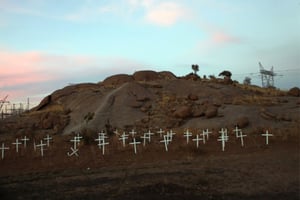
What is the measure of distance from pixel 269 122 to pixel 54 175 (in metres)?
13.8

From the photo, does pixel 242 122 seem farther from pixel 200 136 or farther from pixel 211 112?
pixel 200 136

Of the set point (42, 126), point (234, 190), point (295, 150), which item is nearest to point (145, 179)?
point (234, 190)

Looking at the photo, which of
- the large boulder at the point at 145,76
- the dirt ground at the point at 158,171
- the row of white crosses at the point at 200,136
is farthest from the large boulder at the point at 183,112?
the large boulder at the point at 145,76

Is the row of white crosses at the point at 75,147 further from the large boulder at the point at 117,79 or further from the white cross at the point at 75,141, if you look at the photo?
the large boulder at the point at 117,79

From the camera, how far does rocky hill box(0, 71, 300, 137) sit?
25.0 meters

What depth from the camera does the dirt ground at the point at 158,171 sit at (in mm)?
10828

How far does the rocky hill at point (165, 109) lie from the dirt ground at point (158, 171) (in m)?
2.47

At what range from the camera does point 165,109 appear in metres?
27.3

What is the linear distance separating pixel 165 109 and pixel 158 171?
1288 cm

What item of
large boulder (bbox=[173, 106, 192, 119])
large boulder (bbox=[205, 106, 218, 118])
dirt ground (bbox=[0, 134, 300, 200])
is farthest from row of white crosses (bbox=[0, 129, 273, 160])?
large boulder (bbox=[173, 106, 192, 119])

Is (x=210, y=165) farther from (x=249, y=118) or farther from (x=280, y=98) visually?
(x=280, y=98)

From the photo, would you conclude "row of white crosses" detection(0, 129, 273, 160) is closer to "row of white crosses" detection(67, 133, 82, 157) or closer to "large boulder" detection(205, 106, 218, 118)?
"row of white crosses" detection(67, 133, 82, 157)

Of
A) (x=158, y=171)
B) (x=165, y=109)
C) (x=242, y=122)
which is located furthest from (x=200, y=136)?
(x=158, y=171)

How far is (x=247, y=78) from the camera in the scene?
162 ft
